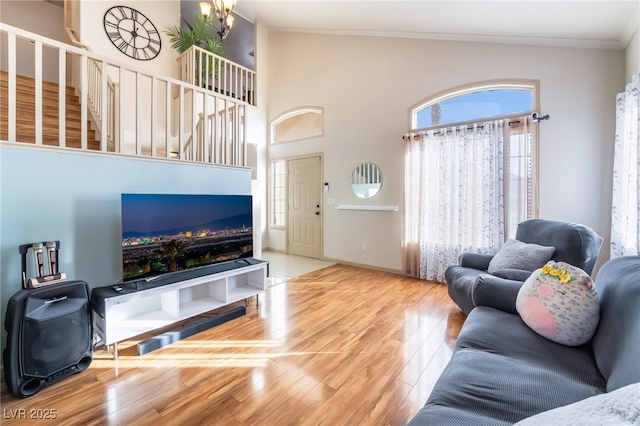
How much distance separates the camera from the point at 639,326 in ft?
3.35

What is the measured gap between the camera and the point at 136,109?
254cm

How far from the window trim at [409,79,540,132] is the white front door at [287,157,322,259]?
6.21 ft

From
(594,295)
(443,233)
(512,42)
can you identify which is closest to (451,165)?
(443,233)

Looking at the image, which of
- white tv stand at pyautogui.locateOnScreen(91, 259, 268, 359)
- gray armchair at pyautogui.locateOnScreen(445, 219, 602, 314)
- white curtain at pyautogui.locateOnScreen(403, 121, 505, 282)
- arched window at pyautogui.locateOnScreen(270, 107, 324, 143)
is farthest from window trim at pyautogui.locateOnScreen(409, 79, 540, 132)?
white tv stand at pyautogui.locateOnScreen(91, 259, 268, 359)

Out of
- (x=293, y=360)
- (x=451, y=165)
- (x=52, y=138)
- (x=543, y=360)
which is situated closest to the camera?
(x=543, y=360)

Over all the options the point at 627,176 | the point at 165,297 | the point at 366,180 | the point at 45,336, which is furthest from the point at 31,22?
the point at 627,176

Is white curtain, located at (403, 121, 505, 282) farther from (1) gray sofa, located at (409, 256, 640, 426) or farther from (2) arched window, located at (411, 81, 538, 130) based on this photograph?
(1) gray sofa, located at (409, 256, 640, 426)

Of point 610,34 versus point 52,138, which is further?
point 52,138

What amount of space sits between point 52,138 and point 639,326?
188 inches

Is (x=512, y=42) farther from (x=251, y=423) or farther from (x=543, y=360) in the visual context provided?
(x=251, y=423)

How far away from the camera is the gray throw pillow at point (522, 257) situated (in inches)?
95.3

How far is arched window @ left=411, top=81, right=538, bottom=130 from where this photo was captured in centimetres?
347

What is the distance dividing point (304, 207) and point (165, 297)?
3474 mm

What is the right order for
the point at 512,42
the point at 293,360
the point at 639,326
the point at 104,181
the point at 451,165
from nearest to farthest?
1. the point at 639,326
2. the point at 293,360
3. the point at 104,181
4. the point at 512,42
5. the point at 451,165
